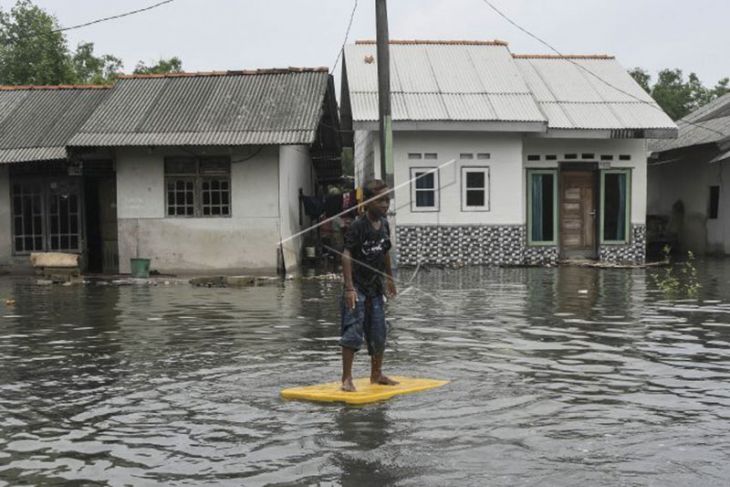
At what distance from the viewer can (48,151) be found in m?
18.2

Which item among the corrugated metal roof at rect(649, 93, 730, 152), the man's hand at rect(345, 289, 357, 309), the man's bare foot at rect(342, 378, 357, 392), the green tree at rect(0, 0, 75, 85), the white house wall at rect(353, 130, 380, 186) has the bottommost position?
the man's bare foot at rect(342, 378, 357, 392)

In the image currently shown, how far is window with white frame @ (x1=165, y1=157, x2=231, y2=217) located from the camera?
18.4 metres

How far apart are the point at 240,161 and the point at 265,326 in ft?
Answer: 28.0

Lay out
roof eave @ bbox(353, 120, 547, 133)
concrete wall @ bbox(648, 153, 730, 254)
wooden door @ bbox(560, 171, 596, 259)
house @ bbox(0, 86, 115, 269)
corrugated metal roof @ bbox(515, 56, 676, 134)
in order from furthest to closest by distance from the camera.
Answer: concrete wall @ bbox(648, 153, 730, 254)
wooden door @ bbox(560, 171, 596, 259)
corrugated metal roof @ bbox(515, 56, 676, 134)
house @ bbox(0, 86, 115, 269)
roof eave @ bbox(353, 120, 547, 133)

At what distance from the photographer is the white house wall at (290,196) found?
1848cm

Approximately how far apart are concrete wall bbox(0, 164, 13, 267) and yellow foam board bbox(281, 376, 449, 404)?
591 inches

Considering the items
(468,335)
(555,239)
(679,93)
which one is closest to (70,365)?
(468,335)

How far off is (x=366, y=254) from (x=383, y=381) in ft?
3.44

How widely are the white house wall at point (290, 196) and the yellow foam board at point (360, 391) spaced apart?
11.7m

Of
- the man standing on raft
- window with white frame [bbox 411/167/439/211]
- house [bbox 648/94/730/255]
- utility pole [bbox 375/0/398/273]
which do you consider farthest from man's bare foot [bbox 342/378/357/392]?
house [bbox 648/94/730/255]

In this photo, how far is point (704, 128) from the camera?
2402cm

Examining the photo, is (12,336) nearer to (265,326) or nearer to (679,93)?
(265,326)

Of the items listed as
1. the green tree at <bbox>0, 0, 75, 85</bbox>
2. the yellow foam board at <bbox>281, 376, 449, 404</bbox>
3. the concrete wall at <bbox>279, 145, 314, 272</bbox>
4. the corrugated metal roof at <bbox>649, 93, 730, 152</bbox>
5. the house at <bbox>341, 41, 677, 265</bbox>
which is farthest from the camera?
the green tree at <bbox>0, 0, 75, 85</bbox>

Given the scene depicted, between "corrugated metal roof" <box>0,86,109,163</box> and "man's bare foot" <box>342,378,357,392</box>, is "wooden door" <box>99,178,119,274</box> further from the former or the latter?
"man's bare foot" <box>342,378,357,392</box>
